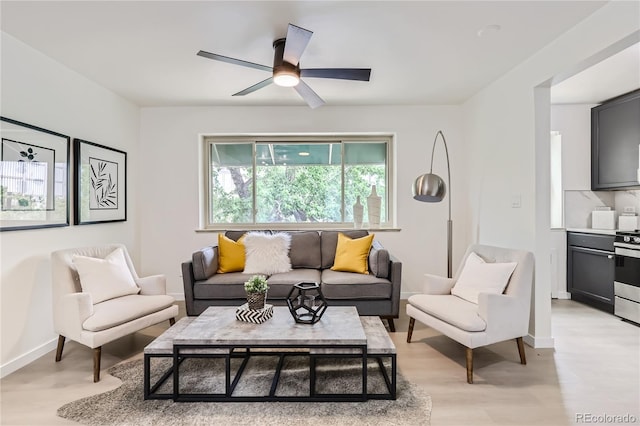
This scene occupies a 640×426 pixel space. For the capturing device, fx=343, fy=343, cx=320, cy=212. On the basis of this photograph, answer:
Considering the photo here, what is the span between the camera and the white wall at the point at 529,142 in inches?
90.6

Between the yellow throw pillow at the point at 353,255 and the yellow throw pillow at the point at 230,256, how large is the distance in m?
1.00

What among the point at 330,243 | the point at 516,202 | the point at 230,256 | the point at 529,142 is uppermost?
the point at 529,142

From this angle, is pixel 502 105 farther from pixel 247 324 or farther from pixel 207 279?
pixel 207 279

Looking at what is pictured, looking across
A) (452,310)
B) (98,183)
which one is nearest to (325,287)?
(452,310)

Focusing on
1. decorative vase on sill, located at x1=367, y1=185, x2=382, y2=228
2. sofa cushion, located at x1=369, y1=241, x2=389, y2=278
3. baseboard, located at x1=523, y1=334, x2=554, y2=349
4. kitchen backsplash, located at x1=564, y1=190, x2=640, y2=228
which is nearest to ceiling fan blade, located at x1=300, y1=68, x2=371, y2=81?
sofa cushion, located at x1=369, y1=241, x2=389, y2=278

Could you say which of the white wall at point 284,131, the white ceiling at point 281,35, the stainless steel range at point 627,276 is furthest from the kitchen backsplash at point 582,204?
the white ceiling at point 281,35

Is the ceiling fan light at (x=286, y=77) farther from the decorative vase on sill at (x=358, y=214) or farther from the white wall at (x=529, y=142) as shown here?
the decorative vase on sill at (x=358, y=214)

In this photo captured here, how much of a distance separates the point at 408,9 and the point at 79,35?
2.34 meters

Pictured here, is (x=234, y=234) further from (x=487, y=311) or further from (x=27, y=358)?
(x=487, y=311)

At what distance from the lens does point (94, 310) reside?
255cm

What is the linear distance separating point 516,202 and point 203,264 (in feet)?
9.90

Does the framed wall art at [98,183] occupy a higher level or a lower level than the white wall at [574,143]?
lower

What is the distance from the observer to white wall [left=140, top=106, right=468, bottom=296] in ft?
14.3

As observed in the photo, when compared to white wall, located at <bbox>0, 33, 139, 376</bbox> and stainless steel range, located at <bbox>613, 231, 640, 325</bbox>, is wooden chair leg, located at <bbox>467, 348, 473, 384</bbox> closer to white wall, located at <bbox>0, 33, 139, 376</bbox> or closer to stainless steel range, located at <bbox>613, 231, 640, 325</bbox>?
stainless steel range, located at <bbox>613, 231, 640, 325</bbox>
